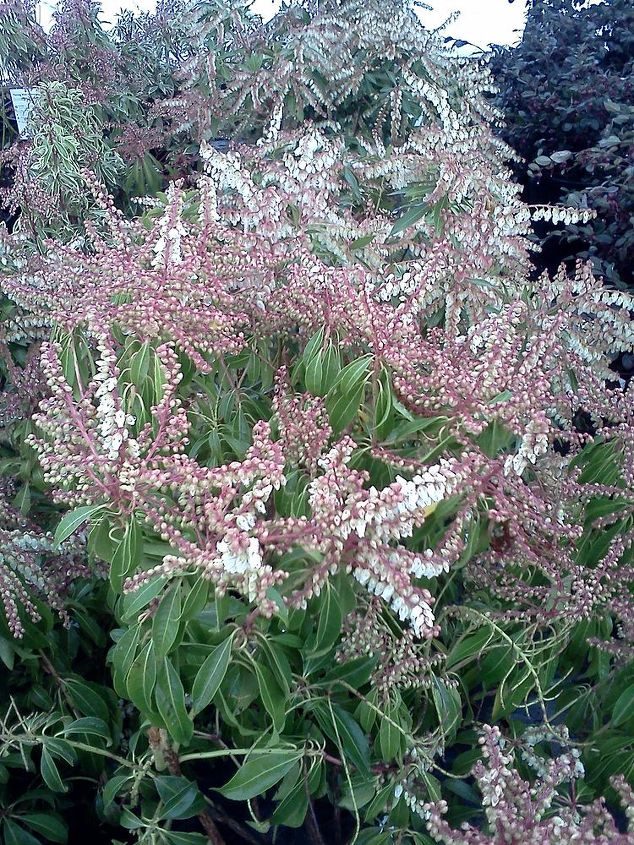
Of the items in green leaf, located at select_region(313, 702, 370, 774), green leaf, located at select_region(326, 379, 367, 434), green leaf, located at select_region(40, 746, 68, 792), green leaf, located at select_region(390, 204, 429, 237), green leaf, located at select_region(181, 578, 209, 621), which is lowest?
green leaf, located at select_region(40, 746, 68, 792)

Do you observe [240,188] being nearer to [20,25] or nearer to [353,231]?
[353,231]

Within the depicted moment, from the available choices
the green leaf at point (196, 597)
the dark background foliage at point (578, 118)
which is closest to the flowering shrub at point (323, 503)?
the green leaf at point (196, 597)

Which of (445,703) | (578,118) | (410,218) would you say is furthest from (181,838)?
(578,118)

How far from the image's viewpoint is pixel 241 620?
131cm

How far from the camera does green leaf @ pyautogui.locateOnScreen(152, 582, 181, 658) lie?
120cm

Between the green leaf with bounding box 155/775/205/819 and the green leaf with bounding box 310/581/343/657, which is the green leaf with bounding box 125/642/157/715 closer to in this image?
the green leaf with bounding box 310/581/343/657

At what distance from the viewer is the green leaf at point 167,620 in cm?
120

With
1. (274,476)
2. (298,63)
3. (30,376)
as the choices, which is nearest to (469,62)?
(298,63)

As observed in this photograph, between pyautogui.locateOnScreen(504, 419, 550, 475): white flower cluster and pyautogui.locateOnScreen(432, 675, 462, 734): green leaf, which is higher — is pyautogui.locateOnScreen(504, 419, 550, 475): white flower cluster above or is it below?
above

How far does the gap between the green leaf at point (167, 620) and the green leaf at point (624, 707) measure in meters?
0.96

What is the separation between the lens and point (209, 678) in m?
1.22

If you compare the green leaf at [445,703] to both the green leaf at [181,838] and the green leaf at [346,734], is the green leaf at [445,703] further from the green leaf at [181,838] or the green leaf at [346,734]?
the green leaf at [181,838]

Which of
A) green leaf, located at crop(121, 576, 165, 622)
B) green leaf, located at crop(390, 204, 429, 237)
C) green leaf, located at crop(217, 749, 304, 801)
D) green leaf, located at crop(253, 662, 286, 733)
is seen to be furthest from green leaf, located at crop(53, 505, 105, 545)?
green leaf, located at crop(390, 204, 429, 237)

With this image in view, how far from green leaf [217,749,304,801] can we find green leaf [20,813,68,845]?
30.1 inches
